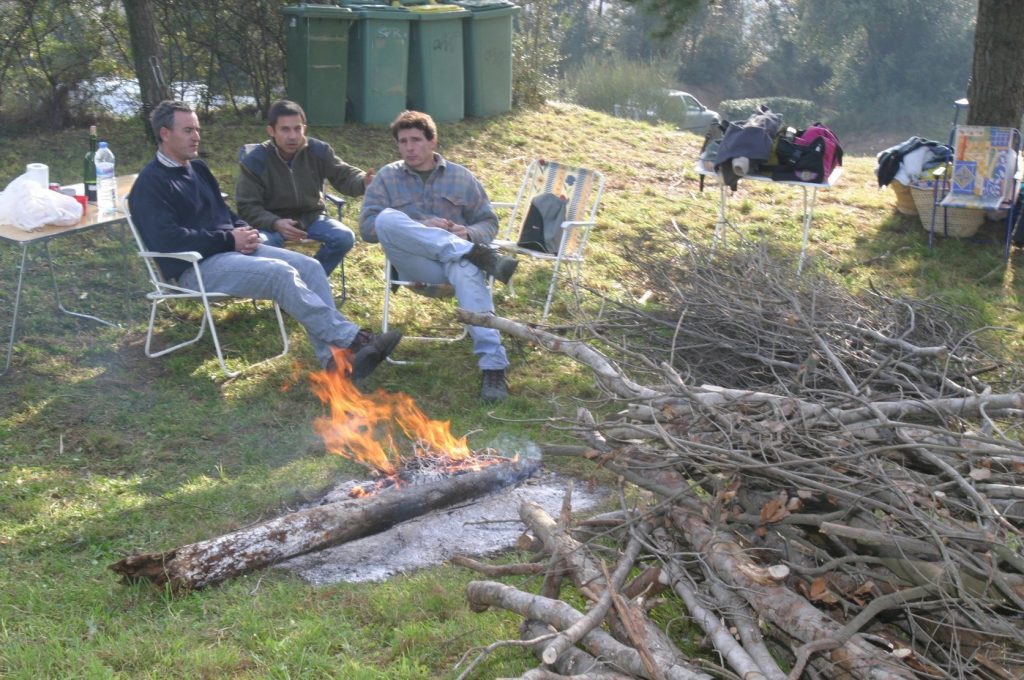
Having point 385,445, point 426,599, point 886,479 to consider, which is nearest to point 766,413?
point 886,479

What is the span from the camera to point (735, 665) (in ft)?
9.45

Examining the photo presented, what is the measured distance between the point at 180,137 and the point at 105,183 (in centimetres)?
75

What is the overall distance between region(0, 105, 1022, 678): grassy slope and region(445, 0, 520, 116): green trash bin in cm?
211

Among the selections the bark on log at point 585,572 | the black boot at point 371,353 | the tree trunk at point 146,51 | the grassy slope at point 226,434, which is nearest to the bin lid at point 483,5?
the grassy slope at point 226,434

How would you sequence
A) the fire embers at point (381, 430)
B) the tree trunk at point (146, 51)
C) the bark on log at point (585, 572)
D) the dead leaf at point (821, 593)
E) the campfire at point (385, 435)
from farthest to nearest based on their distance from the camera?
the tree trunk at point (146, 51), the fire embers at point (381, 430), the campfire at point (385, 435), the dead leaf at point (821, 593), the bark on log at point (585, 572)

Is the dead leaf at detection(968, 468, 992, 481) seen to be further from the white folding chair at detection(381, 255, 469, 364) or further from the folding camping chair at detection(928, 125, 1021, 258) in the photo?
the folding camping chair at detection(928, 125, 1021, 258)

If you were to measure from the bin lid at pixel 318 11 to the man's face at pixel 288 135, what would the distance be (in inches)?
173

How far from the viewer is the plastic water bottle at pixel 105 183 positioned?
611cm

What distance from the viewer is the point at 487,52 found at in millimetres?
12000

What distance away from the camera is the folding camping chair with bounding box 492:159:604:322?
6547 mm

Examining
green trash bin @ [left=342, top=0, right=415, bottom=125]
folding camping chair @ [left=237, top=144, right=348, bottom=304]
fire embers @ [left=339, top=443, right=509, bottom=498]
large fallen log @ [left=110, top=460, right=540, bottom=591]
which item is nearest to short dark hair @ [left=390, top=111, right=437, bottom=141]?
folding camping chair @ [left=237, top=144, right=348, bottom=304]

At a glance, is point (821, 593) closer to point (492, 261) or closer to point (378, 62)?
point (492, 261)

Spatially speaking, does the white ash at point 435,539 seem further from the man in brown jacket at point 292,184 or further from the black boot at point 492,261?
the man in brown jacket at point 292,184

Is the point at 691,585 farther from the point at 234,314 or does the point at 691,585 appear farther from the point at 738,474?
the point at 234,314
